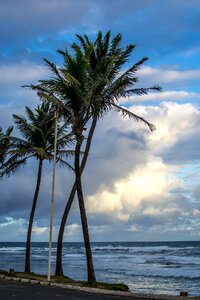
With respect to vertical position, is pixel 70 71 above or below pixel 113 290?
above

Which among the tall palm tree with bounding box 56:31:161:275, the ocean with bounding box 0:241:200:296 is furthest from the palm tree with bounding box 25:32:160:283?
the ocean with bounding box 0:241:200:296

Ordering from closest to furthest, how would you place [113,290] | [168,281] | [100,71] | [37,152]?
[113,290]
[100,71]
[37,152]
[168,281]

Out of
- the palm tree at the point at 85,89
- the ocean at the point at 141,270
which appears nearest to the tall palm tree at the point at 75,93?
the palm tree at the point at 85,89

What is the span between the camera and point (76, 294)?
61.4 feet

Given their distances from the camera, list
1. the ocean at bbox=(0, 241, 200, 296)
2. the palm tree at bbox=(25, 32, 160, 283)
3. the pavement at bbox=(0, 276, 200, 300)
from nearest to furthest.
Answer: the pavement at bbox=(0, 276, 200, 300), the palm tree at bbox=(25, 32, 160, 283), the ocean at bbox=(0, 241, 200, 296)

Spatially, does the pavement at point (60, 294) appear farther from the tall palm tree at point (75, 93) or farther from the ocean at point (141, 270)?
the ocean at point (141, 270)

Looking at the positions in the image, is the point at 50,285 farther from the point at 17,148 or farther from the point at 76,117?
the point at 17,148

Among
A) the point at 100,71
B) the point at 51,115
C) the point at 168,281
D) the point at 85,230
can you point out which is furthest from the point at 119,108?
the point at 168,281

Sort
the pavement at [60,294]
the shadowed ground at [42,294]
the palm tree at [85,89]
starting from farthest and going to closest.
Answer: the palm tree at [85,89], the pavement at [60,294], the shadowed ground at [42,294]

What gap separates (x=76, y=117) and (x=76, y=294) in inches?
334

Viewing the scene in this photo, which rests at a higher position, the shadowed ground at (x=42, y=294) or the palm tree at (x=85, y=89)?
the palm tree at (x=85, y=89)

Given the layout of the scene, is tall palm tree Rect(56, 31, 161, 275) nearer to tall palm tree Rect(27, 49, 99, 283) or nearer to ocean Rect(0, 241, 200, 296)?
tall palm tree Rect(27, 49, 99, 283)

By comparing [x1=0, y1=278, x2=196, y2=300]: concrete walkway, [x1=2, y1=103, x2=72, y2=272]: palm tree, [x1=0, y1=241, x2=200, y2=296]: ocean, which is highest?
[x1=2, y1=103, x2=72, y2=272]: palm tree

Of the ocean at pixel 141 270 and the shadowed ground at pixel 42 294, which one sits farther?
the ocean at pixel 141 270
